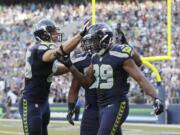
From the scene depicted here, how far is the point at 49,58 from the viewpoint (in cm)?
596

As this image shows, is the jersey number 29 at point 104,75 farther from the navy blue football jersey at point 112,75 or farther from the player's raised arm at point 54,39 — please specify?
the player's raised arm at point 54,39

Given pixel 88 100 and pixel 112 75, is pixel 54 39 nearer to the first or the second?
pixel 88 100

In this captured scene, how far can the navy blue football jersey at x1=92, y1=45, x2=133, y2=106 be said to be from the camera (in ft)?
18.5

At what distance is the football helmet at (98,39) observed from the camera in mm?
5676

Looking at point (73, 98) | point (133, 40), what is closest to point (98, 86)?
point (73, 98)

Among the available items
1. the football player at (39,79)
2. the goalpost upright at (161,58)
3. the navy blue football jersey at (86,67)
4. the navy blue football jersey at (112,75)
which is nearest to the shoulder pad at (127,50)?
the navy blue football jersey at (112,75)

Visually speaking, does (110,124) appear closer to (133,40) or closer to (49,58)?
(49,58)

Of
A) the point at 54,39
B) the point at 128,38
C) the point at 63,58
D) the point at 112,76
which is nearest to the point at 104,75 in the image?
the point at 112,76

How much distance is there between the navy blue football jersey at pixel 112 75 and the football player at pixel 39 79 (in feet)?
1.87

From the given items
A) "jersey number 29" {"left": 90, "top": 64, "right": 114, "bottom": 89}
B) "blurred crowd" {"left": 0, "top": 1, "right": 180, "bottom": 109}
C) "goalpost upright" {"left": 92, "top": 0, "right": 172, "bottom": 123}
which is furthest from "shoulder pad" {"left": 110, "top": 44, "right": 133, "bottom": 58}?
"blurred crowd" {"left": 0, "top": 1, "right": 180, "bottom": 109}

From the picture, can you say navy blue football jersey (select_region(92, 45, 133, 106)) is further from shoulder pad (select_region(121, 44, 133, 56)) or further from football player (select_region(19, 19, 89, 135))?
football player (select_region(19, 19, 89, 135))

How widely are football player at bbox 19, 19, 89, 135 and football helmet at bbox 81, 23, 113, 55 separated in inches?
17.8

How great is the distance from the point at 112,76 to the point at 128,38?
35.8 feet

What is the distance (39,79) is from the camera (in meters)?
6.24
